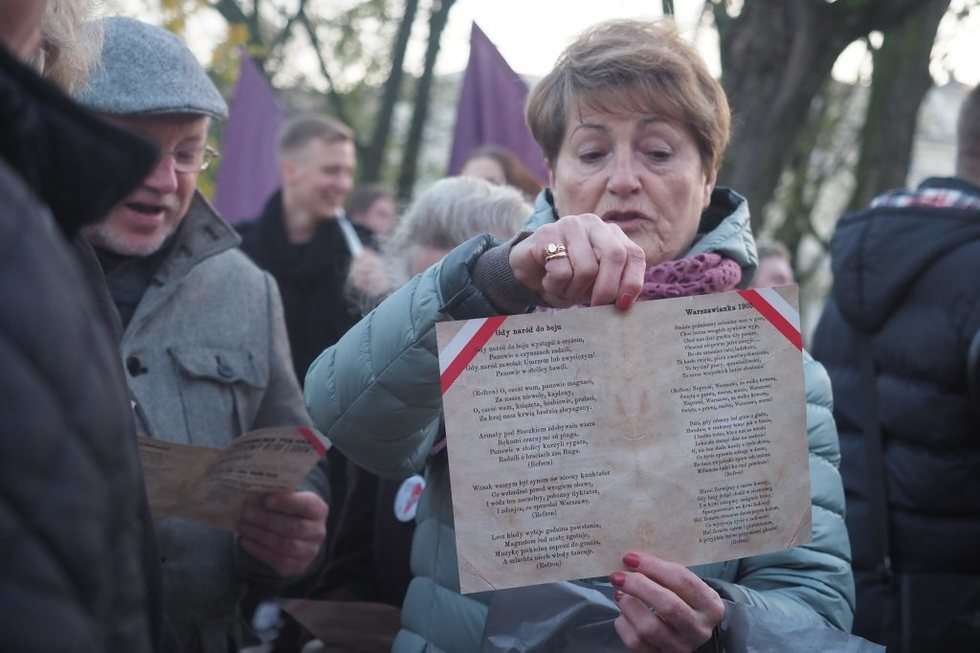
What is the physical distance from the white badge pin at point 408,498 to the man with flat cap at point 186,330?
32 cm

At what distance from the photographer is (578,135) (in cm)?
223

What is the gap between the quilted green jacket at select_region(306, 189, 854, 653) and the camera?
6.31 ft

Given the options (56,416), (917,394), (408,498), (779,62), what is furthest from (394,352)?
(779,62)

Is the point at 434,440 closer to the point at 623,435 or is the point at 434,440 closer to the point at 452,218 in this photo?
the point at 623,435

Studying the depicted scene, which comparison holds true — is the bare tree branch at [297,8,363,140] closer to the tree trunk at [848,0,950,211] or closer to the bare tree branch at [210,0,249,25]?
Result: the bare tree branch at [210,0,249,25]

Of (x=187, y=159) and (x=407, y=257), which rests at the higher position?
(x=187, y=159)

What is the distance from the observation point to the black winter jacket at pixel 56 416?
0.92m

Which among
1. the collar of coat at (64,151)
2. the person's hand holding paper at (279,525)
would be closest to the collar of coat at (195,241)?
the person's hand holding paper at (279,525)

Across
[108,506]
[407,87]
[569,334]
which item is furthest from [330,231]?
[407,87]

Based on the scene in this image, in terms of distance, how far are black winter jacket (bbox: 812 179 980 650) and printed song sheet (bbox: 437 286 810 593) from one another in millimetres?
1421

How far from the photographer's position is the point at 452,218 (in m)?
3.36

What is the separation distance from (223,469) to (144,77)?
92 centimetres

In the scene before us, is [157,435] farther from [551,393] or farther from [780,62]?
[780,62]

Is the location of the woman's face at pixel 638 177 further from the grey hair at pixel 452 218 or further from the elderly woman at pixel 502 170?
the elderly woman at pixel 502 170
